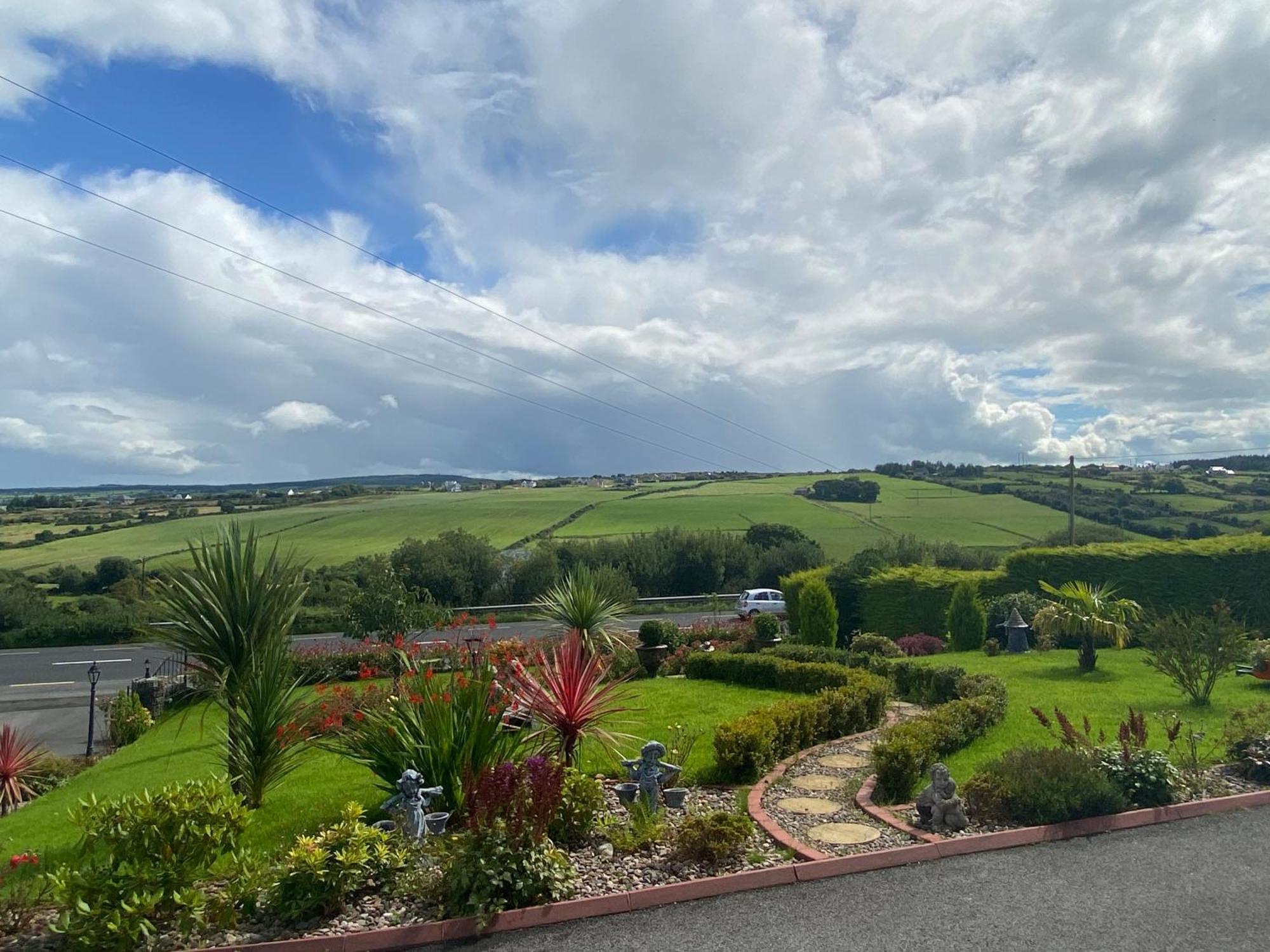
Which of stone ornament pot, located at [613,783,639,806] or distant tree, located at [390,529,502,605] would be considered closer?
stone ornament pot, located at [613,783,639,806]

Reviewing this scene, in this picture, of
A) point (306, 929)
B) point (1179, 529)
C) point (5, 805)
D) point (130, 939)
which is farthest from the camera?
point (1179, 529)

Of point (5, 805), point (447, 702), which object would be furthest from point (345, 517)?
point (447, 702)

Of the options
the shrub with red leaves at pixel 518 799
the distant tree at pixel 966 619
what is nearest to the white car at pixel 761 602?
the distant tree at pixel 966 619

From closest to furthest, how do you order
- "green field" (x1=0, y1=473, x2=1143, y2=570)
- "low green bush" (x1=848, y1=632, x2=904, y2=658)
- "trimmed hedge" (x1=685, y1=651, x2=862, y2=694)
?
"trimmed hedge" (x1=685, y1=651, x2=862, y2=694)
"low green bush" (x1=848, y1=632, x2=904, y2=658)
"green field" (x1=0, y1=473, x2=1143, y2=570)

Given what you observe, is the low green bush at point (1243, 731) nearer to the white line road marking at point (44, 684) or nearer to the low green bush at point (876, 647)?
the low green bush at point (876, 647)

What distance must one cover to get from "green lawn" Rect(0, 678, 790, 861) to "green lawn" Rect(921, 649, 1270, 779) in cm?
346

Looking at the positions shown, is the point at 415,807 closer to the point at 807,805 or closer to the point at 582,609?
the point at 807,805

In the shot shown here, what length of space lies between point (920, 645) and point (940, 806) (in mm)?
14256

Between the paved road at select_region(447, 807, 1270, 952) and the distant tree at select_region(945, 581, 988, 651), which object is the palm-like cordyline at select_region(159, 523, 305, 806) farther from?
the distant tree at select_region(945, 581, 988, 651)

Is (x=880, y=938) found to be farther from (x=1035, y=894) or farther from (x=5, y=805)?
(x=5, y=805)

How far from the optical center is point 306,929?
17.2 feet

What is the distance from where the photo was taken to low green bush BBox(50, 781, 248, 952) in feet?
16.1

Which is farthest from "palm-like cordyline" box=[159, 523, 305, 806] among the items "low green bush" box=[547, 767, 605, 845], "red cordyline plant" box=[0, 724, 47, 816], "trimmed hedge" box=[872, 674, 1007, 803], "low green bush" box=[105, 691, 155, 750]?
"low green bush" box=[105, 691, 155, 750]

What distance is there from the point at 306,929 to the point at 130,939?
962mm
